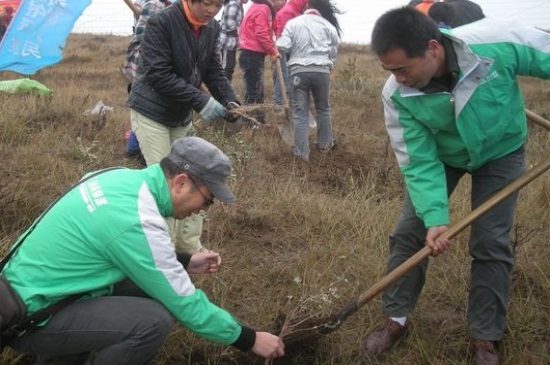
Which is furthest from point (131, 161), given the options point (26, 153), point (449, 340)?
point (449, 340)

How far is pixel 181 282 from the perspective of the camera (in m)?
1.87

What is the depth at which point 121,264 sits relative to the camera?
6.06ft

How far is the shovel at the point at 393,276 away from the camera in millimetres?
2215

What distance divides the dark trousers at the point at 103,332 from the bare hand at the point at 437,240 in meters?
1.05

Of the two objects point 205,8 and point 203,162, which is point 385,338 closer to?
point 203,162

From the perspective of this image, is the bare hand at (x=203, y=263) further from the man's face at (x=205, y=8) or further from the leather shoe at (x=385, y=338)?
the man's face at (x=205, y=8)

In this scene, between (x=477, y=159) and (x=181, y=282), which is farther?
(x=477, y=159)

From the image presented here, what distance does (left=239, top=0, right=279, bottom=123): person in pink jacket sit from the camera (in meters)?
5.84

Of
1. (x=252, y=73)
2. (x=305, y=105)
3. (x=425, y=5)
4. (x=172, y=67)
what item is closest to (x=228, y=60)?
(x=252, y=73)

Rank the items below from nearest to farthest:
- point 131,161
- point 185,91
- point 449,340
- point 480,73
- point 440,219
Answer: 1. point 480,73
2. point 440,219
3. point 449,340
4. point 185,91
5. point 131,161

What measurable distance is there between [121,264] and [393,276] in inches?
42.9

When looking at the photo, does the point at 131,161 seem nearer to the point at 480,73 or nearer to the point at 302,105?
the point at 302,105

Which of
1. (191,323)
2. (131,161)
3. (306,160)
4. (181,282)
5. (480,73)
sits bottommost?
(306,160)

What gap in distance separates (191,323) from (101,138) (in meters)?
3.64
